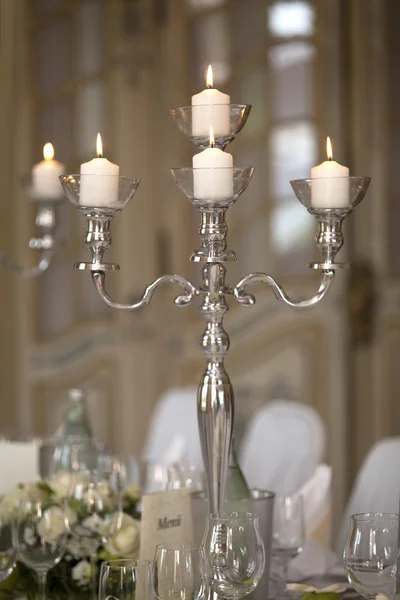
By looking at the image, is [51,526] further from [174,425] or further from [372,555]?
[174,425]

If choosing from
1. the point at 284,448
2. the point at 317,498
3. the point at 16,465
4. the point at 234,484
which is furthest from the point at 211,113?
the point at 284,448

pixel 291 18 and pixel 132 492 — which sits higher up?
pixel 291 18

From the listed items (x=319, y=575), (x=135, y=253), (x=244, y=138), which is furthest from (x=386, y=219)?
(x=319, y=575)

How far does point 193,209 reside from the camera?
15.2 ft

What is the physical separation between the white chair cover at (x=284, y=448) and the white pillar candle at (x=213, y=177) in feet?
4.06

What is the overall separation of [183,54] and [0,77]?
818mm

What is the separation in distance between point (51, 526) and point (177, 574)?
37 cm

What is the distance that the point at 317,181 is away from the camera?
4.45 ft

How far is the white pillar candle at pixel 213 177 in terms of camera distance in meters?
1.30

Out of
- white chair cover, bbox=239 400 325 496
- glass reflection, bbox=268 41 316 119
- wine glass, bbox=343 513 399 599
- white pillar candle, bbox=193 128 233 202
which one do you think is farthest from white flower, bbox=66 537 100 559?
glass reflection, bbox=268 41 316 119

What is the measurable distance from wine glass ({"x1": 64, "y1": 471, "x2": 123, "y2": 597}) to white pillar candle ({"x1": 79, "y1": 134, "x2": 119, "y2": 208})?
45cm

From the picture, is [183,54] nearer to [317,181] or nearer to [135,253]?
[135,253]

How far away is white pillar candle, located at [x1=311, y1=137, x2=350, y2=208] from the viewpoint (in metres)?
1.35

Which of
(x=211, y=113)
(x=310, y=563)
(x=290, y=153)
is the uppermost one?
(x=290, y=153)
